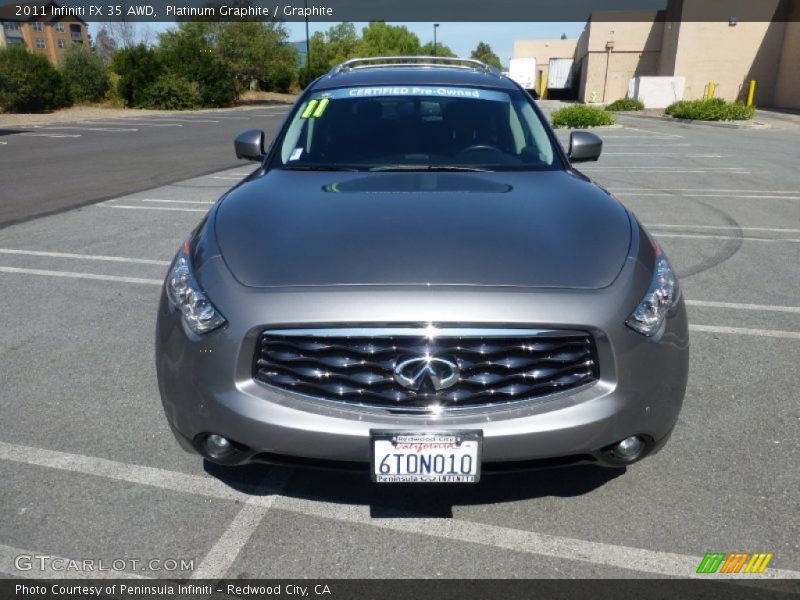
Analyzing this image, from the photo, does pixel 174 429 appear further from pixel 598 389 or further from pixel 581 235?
pixel 581 235

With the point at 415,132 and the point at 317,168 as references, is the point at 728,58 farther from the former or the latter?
the point at 317,168

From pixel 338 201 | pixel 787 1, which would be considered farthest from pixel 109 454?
pixel 787 1

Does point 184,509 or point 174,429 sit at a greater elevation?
point 174,429

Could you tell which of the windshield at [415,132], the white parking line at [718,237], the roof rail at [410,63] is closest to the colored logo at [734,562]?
the windshield at [415,132]

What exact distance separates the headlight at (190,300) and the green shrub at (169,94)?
4067 centimetres

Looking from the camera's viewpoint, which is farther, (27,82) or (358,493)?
(27,82)

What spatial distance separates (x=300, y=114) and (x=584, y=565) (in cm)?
297

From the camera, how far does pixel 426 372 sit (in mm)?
2250

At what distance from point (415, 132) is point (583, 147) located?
1.07 meters

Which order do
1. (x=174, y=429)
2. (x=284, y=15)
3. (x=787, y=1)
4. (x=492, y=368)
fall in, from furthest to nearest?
(x=284, y=15)
(x=787, y=1)
(x=174, y=429)
(x=492, y=368)

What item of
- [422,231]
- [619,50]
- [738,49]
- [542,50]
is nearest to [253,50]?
[619,50]

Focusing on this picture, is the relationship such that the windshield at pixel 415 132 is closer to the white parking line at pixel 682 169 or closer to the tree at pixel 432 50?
the white parking line at pixel 682 169

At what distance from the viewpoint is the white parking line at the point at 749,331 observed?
14.5 feet

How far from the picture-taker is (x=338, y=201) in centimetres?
302
